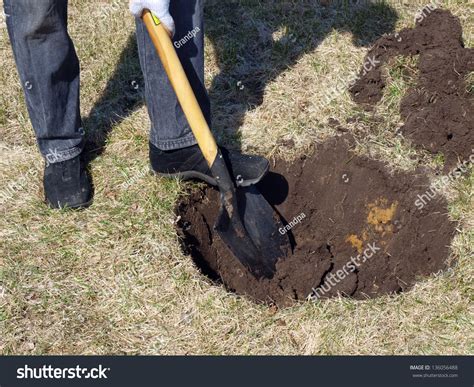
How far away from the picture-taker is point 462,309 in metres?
3.26

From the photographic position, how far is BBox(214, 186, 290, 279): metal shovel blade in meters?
3.54

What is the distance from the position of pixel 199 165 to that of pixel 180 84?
0.50m

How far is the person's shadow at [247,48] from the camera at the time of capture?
14.2ft

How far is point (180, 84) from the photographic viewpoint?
3.34 m

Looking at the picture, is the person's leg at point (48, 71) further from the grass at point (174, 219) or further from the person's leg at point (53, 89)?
the grass at point (174, 219)

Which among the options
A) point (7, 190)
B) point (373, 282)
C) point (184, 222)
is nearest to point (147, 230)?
point (184, 222)

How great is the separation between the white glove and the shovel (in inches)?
1.0

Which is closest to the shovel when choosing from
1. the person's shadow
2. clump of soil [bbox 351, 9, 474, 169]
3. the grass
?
the grass

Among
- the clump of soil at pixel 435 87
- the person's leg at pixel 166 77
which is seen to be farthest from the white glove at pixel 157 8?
the clump of soil at pixel 435 87

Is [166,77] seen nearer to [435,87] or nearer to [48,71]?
[48,71]

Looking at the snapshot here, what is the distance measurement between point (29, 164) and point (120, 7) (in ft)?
5.39

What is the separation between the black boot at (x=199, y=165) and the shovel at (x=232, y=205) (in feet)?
0.31

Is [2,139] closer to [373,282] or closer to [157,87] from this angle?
[157,87]

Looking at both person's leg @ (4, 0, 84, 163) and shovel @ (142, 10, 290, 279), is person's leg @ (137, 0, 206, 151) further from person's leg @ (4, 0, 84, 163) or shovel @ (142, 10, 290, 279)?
person's leg @ (4, 0, 84, 163)
